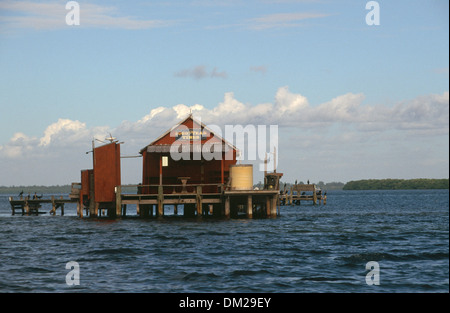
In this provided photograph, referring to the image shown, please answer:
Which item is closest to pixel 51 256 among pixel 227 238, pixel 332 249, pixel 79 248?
pixel 79 248

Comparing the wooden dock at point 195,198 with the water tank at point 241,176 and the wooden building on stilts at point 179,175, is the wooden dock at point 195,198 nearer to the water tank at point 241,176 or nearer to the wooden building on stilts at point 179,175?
the wooden building on stilts at point 179,175

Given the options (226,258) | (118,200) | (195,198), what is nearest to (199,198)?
(195,198)

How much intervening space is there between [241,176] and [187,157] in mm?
5622

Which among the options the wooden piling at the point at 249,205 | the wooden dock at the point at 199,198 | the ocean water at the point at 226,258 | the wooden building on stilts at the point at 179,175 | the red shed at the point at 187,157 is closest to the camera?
the ocean water at the point at 226,258

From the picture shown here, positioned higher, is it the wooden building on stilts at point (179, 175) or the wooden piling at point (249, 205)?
A: the wooden building on stilts at point (179, 175)

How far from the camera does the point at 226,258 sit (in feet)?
86.8

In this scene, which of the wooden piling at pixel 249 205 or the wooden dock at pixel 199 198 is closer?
the wooden dock at pixel 199 198

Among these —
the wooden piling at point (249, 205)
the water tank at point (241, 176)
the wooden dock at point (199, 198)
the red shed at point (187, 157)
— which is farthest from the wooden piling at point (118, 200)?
the wooden piling at point (249, 205)

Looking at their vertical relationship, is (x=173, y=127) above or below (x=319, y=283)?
above

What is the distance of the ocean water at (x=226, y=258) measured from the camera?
19923mm

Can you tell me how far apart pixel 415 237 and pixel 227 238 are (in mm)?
11742

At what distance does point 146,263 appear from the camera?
2506 centimetres

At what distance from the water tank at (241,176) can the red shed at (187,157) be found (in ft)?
7.66
